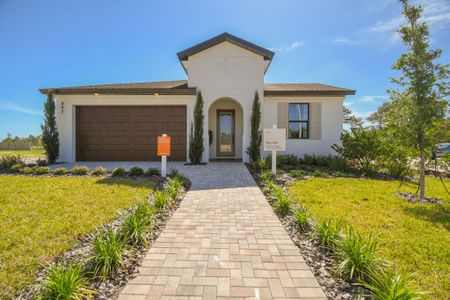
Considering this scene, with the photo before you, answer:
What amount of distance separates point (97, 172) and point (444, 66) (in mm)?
11184

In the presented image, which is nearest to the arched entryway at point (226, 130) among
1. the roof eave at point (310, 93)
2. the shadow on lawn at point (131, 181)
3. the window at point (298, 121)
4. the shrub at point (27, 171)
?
the roof eave at point (310, 93)

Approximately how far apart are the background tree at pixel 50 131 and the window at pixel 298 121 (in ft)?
41.4

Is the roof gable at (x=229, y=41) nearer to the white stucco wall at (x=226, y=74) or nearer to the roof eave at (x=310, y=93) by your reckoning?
the white stucco wall at (x=226, y=74)

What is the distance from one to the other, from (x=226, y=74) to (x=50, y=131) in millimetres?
9645

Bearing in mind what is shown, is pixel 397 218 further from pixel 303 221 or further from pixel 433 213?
pixel 303 221

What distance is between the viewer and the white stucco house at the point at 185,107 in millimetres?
11148

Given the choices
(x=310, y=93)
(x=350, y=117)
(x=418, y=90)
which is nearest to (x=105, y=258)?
(x=418, y=90)

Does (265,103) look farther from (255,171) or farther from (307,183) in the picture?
(307,183)

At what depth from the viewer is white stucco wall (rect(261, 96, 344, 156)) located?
38.3ft

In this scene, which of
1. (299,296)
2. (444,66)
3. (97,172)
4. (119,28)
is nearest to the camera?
(299,296)

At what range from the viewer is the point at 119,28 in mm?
10781

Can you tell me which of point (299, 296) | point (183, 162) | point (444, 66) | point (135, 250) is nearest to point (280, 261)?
point (299, 296)

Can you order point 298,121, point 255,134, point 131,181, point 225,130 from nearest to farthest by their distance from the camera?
point 131,181, point 255,134, point 298,121, point 225,130

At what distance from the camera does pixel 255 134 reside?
11.1m
